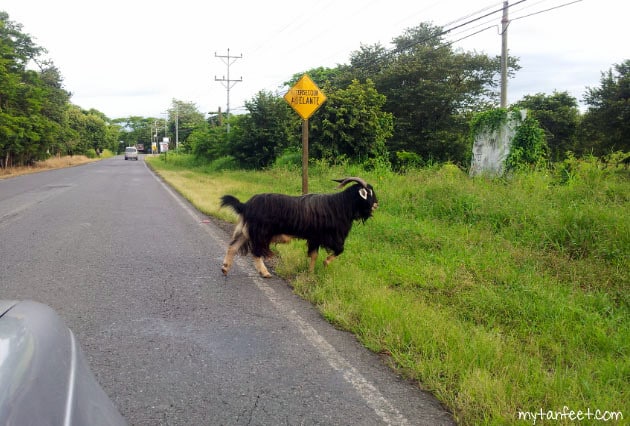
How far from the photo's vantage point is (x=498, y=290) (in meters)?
5.21

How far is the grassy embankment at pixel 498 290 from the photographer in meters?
3.15

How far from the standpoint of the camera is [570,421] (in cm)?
268

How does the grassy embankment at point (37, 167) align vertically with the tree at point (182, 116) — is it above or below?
below

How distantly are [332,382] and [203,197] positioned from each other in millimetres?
12239

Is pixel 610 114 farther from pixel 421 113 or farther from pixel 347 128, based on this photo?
pixel 347 128

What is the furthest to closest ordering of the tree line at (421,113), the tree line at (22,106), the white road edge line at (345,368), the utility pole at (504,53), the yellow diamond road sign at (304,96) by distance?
the tree line at (22,106), the tree line at (421,113), the utility pole at (504,53), the yellow diamond road sign at (304,96), the white road edge line at (345,368)

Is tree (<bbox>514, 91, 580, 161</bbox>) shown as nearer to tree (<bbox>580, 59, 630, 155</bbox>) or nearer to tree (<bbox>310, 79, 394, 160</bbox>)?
tree (<bbox>580, 59, 630, 155</bbox>)

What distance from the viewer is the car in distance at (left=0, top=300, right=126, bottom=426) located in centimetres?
116

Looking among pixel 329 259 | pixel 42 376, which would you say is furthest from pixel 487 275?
pixel 42 376

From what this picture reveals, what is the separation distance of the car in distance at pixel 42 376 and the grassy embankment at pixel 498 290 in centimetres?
226

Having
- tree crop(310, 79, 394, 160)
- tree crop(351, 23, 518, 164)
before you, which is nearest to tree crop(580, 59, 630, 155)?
tree crop(351, 23, 518, 164)

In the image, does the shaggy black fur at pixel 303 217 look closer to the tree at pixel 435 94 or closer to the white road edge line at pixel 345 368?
the white road edge line at pixel 345 368

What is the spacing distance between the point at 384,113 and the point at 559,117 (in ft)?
66.9

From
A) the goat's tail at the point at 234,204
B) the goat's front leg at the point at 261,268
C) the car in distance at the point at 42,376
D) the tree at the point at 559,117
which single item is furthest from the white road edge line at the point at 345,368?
the tree at the point at 559,117
